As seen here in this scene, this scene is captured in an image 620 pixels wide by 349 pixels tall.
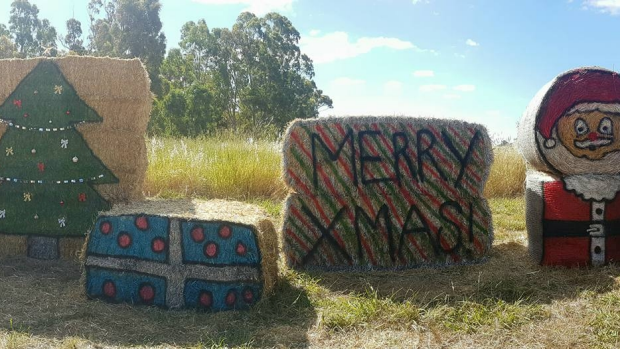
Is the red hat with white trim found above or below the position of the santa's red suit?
above

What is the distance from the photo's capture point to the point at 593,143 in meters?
4.21

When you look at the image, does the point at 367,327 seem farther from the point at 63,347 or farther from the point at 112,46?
the point at 112,46

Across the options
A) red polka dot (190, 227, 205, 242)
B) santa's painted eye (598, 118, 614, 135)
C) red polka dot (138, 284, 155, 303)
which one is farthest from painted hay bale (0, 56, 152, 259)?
santa's painted eye (598, 118, 614, 135)

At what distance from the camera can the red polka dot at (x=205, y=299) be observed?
11.2 feet

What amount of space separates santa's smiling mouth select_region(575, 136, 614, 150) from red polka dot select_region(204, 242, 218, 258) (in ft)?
9.24

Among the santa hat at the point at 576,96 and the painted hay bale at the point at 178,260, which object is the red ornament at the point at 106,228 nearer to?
the painted hay bale at the point at 178,260

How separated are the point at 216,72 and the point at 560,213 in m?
20.8

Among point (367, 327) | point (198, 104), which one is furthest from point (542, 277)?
point (198, 104)

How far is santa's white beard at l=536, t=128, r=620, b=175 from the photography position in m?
4.23

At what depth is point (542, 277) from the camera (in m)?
4.02

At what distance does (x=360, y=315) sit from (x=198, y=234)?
1101 millimetres

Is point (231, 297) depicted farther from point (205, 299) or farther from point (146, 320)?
point (146, 320)

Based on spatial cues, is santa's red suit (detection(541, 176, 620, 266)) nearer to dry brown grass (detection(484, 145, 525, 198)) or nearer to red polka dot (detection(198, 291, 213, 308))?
red polka dot (detection(198, 291, 213, 308))

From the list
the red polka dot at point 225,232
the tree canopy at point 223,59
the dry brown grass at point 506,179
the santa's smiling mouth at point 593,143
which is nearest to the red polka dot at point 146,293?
the red polka dot at point 225,232
